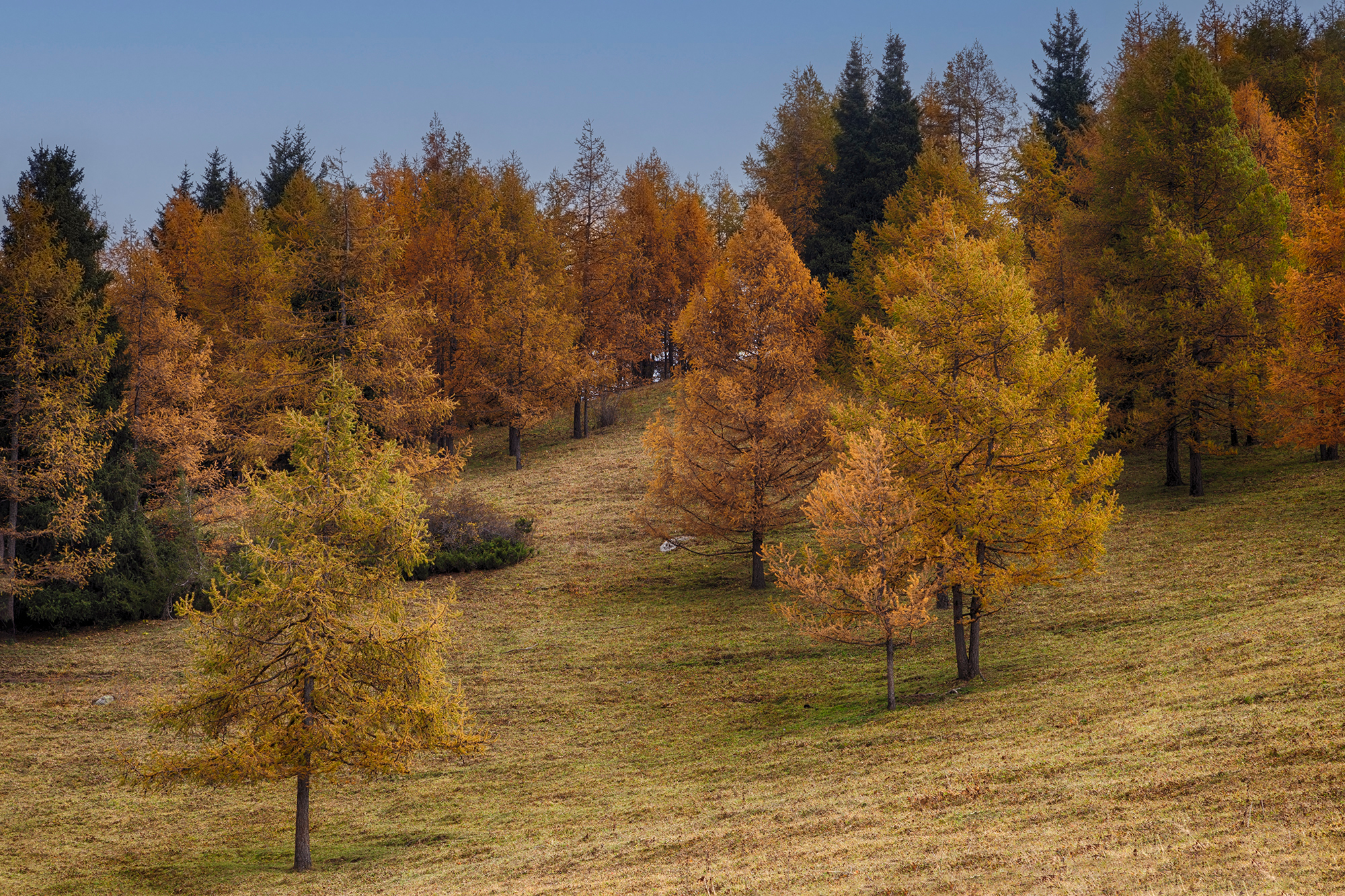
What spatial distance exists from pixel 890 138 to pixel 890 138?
0.05 metres

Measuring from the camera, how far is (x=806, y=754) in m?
16.6

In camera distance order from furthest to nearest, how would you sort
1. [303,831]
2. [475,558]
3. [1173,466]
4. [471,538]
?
[471,538]
[475,558]
[1173,466]
[303,831]

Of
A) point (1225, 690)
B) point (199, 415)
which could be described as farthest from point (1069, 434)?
point (199, 415)

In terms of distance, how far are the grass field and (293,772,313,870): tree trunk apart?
37cm

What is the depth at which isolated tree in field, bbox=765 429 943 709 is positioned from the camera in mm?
17797

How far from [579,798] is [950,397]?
979 cm

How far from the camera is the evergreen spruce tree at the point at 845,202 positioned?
4431cm

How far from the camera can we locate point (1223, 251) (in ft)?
96.1

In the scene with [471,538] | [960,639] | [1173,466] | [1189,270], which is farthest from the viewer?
[471,538]

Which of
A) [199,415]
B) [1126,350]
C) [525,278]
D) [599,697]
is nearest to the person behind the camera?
[599,697]

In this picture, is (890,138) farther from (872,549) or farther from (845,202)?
(872,549)

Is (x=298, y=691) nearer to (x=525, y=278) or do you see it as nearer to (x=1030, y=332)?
(x=1030, y=332)

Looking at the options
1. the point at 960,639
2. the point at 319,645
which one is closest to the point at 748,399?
the point at 960,639

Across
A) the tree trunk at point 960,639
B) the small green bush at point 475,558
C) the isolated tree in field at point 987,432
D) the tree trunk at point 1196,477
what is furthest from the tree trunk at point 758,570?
the tree trunk at point 1196,477
